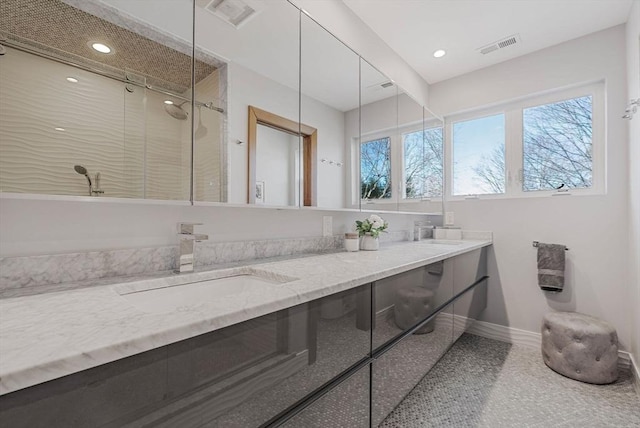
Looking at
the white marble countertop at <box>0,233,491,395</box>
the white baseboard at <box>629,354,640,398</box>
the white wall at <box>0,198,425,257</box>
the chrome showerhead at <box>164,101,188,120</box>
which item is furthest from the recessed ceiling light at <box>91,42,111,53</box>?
the white baseboard at <box>629,354,640,398</box>

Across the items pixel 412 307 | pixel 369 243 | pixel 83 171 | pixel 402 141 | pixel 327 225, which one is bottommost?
pixel 412 307

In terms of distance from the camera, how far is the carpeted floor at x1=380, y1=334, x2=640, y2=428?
1.53 m

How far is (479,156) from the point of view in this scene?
286cm

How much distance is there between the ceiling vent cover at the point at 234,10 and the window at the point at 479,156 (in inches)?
94.6

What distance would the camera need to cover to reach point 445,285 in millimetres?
1831

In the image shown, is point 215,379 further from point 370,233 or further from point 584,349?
point 584,349

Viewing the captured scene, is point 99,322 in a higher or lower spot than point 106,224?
lower

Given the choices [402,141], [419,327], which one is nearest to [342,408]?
[419,327]

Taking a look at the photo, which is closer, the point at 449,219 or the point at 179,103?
the point at 179,103

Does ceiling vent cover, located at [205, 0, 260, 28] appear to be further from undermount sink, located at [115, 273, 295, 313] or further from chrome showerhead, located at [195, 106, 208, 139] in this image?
undermount sink, located at [115, 273, 295, 313]

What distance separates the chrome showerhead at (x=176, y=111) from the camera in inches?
42.4

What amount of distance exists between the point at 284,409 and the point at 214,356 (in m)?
0.31

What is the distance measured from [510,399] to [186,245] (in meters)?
2.00

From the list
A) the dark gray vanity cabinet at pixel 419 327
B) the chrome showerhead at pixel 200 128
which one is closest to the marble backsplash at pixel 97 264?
the chrome showerhead at pixel 200 128
